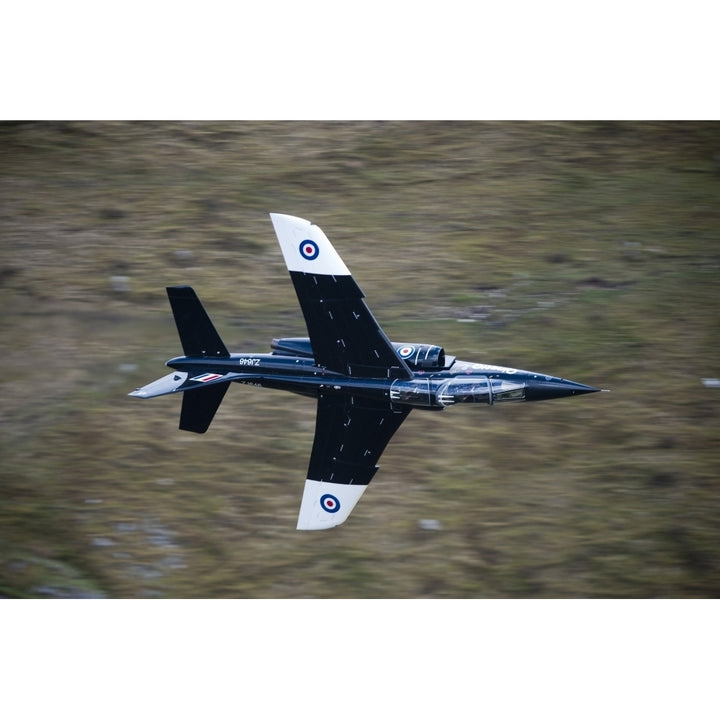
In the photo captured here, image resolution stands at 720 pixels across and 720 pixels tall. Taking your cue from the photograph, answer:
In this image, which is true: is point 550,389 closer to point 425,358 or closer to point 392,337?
point 425,358

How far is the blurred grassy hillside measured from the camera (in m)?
27.2

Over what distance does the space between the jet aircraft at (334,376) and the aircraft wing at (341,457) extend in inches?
0.9

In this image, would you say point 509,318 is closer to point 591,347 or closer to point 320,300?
point 591,347

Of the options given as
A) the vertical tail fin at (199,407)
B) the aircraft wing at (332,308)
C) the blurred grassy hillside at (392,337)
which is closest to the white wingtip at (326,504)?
the blurred grassy hillside at (392,337)

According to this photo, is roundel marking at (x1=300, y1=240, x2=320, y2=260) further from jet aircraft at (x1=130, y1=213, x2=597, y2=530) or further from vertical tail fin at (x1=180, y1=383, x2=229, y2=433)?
vertical tail fin at (x1=180, y1=383, x2=229, y2=433)

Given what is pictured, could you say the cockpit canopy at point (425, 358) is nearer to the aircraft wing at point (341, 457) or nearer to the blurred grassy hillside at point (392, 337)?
the aircraft wing at point (341, 457)

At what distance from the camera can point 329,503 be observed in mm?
25594

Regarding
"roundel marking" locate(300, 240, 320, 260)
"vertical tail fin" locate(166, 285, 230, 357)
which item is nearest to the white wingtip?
"vertical tail fin" locate(166, 285, 230, 357)

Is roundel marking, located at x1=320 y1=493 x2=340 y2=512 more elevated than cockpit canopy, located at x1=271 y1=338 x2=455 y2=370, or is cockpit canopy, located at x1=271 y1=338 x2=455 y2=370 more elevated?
cockpit canopy, located at x1=271 y1=338 x2=455 y2=370

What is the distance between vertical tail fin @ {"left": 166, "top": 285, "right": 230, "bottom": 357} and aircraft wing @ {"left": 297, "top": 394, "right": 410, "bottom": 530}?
2937mm

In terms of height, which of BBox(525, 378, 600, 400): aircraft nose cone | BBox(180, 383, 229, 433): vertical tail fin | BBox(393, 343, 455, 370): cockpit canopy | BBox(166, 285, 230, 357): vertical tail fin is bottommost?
BBox(180, 383, 229, 433): vertical tail fin

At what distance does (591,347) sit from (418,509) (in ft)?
22.6

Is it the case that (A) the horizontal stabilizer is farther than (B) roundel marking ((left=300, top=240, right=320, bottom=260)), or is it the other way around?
(A) the horizontal stabilizer

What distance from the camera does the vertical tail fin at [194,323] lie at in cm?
2598
